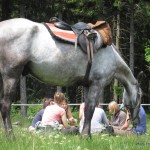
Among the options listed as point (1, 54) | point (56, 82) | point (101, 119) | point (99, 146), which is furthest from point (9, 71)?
point (101, 119)

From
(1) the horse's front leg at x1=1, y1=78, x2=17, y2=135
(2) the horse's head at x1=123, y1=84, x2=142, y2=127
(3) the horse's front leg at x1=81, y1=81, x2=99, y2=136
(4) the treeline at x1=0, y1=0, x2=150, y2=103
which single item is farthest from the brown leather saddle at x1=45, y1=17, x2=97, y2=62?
(4) the treeline at x1=0, y1=0, x2=150, y2=103

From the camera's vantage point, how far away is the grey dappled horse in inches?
256

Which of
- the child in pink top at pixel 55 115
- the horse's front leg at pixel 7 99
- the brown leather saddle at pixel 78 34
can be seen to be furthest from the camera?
the child in pink top at pixel 55 115

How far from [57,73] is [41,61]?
320mm

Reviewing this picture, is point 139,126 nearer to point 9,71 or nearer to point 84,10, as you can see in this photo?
point 9,71

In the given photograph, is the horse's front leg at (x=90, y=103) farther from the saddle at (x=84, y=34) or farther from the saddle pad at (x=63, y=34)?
the saddle pad at (x=63, y=34)

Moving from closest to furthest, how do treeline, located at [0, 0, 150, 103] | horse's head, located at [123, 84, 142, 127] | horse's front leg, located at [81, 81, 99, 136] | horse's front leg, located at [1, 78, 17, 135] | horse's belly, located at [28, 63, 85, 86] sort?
1. horse's front leg, located at [1, 78, 17, 135]
2. horse's belly, located at [28, 63, 85, 86]
3. horse's front leg, located at [81, 81, 99, 136]
4. horse's head, located at [123, 84, 142, 127]
5. treeline, located at [0, 0, 150, 103]

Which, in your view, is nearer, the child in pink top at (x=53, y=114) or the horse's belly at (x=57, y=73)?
the horse's belly at (x=57, y=73)

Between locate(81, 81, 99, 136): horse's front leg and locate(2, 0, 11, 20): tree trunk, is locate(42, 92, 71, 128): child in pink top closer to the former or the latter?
locate(81, 81, 99, 136): horse's front leg

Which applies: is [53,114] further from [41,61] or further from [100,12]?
[100,12]

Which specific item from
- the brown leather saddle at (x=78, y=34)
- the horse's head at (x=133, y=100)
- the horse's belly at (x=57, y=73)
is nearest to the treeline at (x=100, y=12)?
the horse's head at (x=133, y=100)

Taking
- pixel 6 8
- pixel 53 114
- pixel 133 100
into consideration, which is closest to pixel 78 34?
pixel 133 100

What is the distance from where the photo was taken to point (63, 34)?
6.92 metres

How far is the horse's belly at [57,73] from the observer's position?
6.75 metres
